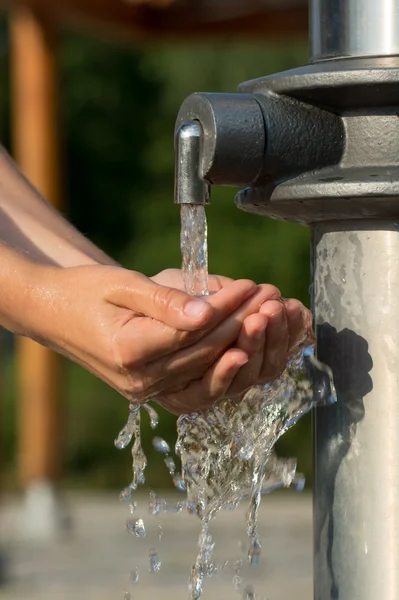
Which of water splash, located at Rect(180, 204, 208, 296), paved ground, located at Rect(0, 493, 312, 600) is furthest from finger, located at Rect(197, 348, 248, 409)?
paved ground, located at Rect(0, 493, 312, 600)

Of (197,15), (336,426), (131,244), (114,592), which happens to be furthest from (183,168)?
(131,244)

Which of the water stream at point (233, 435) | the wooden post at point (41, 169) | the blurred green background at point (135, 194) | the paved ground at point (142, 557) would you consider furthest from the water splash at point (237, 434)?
the blurred green background at point (135, 194)

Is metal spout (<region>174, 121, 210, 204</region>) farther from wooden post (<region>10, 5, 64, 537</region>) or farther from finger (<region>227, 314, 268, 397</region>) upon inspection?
wooden post (<region>10, 5, 64, 537</region>)

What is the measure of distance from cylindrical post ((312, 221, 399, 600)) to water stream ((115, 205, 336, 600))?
42 millimetres

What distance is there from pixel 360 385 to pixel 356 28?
330 millimetres

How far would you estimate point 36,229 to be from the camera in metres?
1.37

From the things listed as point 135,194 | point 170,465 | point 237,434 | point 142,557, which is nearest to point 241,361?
point 237,434

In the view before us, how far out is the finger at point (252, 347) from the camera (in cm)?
102

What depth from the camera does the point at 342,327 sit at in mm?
1020

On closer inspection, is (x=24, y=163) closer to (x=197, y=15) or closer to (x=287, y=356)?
(x=197, y=15)

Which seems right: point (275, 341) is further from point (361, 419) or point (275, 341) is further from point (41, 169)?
point (41, 169)

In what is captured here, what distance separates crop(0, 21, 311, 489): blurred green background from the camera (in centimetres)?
911

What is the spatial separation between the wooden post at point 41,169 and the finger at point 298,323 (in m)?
4.63

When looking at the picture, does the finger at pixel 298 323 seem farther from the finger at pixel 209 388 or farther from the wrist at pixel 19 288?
the wrist at pixel 19 288
